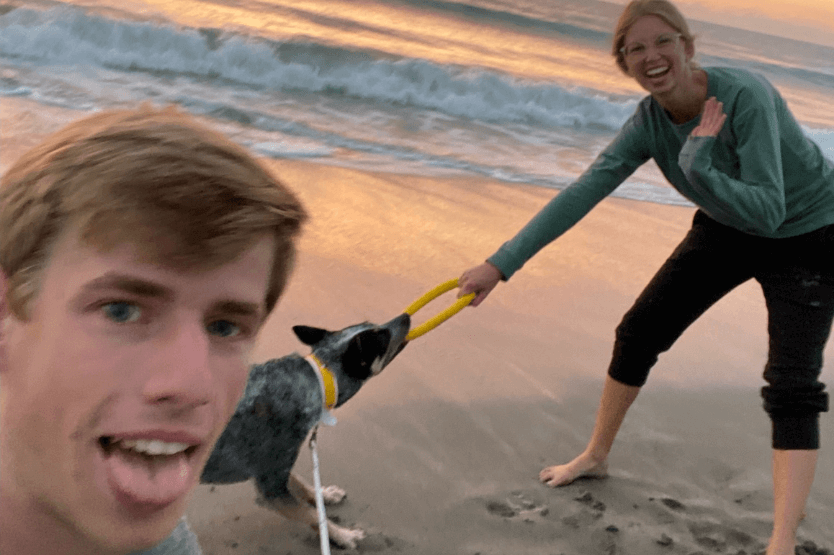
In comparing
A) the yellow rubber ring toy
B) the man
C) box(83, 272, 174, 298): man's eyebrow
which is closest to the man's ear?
the man

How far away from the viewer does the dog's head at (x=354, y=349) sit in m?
2.26

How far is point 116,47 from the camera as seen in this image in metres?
9.41

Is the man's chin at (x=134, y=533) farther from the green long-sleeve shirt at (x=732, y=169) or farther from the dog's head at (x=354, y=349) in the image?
the green long-sleeve shirt at (x=732, y=169)

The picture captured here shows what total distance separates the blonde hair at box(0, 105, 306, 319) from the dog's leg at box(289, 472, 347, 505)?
1.79m

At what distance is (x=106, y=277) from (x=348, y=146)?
6166 mm

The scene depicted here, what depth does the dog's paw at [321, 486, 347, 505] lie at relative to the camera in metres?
2.60

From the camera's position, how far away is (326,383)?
7.17 feet

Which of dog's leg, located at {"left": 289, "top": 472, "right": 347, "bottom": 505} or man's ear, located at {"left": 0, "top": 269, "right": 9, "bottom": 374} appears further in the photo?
dog's leg, located at {"left": 289, "top": 472, "right": 347, "bottom": 505}

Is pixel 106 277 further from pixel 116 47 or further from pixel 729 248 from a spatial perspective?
pixel 116 47

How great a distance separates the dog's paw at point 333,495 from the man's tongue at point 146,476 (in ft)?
6.27

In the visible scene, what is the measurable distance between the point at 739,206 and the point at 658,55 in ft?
2.05

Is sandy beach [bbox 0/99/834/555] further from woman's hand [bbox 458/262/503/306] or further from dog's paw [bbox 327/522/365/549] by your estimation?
woman's hand [bbox 458/262/503/306]

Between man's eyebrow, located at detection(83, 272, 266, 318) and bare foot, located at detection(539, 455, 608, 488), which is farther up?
man's eyebrow, located at detection(83, 272, 266, 318)

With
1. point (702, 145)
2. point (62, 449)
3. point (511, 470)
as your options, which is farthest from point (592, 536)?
point (62, 449)
